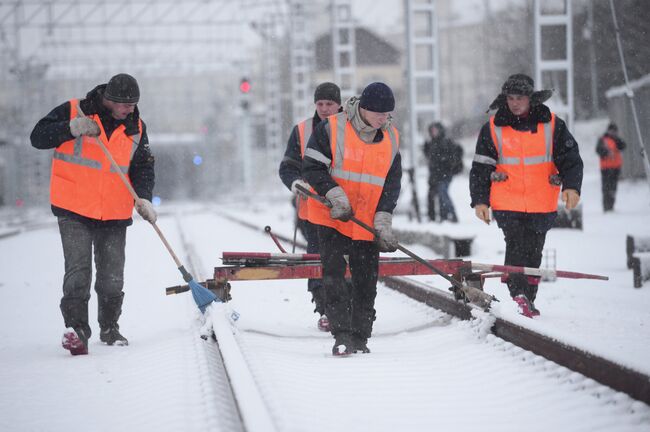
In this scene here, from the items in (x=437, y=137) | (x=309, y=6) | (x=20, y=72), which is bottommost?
(x=437, y=137)

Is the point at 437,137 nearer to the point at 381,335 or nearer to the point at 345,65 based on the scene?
the point at 381,335

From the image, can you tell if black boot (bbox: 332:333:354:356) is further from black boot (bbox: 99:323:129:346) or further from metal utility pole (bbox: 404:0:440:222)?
metal utility pole (bbox: 404:0:440:222)

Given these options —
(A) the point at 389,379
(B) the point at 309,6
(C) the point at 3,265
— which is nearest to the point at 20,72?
(B) the point at 309,6

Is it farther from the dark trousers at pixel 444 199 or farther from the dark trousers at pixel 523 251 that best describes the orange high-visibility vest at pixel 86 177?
the dark trousers at pixel 444 199

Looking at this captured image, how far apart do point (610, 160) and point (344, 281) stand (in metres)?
13.1

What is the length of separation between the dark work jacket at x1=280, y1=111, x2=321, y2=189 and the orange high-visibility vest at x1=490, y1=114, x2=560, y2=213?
1478 mm

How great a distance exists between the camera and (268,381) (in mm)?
4465

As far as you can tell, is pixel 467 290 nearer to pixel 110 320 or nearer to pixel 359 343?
pixel 359 343

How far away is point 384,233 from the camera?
5.06m

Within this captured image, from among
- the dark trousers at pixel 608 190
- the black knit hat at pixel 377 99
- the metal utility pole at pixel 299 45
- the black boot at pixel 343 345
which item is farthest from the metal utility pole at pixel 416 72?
the metal utility pole at pixel 299 45

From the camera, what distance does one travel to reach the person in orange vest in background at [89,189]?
5570 mm

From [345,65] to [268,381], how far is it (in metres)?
21.8

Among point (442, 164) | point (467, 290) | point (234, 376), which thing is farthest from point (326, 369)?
point (442, 164)

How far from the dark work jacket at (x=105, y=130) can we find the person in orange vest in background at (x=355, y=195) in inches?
57.9
